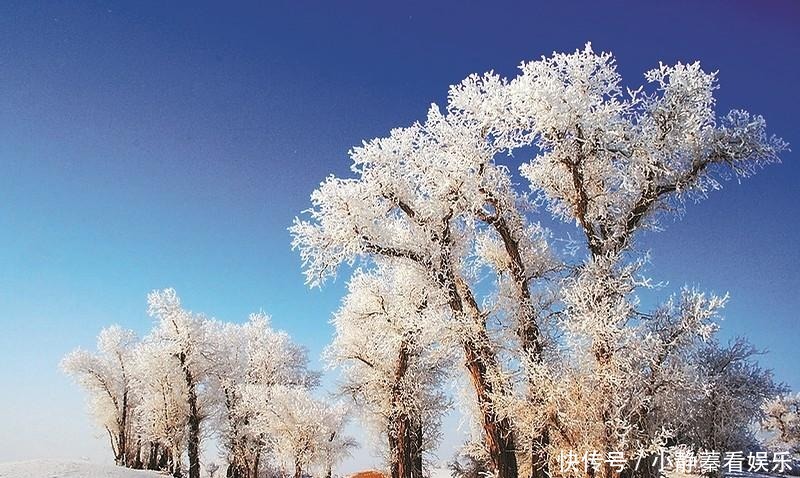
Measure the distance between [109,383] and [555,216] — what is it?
43.4 meters

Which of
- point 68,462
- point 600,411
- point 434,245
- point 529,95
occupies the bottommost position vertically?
point 68,462

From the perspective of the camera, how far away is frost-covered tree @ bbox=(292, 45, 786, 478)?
46.5 feet

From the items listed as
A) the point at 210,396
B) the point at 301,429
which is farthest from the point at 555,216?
the point at 210,396

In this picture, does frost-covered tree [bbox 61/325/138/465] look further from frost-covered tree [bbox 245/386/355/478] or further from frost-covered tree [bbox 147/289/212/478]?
frost-covered tree [bbox 245/386/355/478]

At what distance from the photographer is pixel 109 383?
48.8 m

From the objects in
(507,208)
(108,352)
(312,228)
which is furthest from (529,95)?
(108,352)

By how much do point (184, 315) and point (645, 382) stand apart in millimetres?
31045

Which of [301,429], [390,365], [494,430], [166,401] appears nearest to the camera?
[494,430]

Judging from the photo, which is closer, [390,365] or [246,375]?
[390,365]

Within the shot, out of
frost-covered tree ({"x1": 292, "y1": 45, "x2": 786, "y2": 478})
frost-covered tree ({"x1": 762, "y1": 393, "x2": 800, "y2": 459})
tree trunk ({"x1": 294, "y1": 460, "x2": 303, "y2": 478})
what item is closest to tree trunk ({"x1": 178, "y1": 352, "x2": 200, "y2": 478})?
tree trunk ({"x1": 294, "y1": 460, "x2": 303, "y2": 478})

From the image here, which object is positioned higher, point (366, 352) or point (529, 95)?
point (529, 95)

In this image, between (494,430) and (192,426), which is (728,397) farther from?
(192,426)

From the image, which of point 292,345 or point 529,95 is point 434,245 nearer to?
point 529,95

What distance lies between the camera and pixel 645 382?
14180 millimetres
